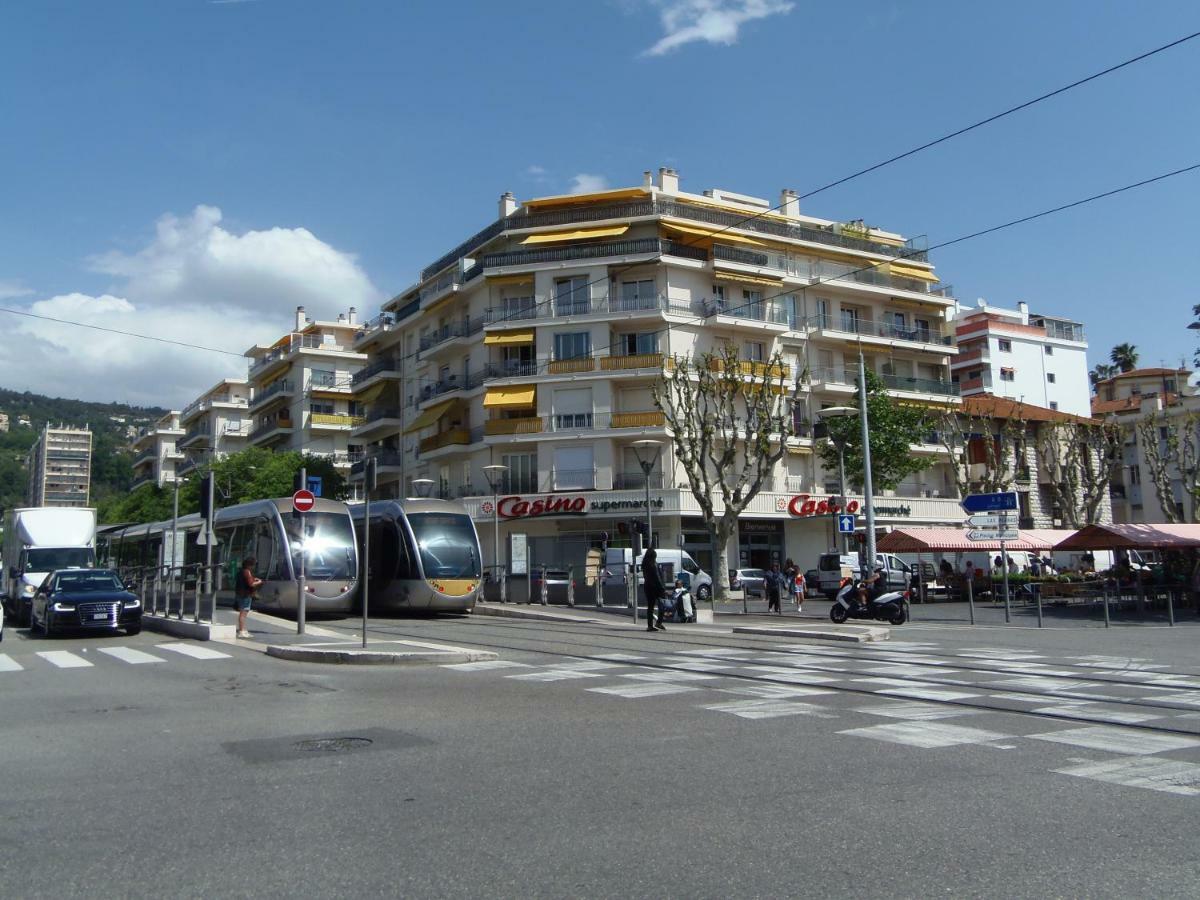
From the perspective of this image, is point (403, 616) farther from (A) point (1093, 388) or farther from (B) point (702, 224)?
(A) point (1093, 388)

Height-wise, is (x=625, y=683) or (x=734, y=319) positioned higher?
(x=734, y=319)

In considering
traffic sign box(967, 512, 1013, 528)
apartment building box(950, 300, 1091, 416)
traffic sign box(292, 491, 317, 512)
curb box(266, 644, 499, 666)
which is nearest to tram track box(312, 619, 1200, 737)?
curb box(266, 644, 499, 666)

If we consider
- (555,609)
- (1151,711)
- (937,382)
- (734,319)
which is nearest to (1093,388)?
(937,382)

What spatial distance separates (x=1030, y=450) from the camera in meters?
62.4

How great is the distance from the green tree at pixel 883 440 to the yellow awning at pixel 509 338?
15.4 meters

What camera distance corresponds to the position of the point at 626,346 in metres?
50.1

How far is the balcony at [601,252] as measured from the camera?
163 feet

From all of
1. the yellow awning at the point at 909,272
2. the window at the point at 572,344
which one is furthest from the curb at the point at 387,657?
the yellow awning at the point at 909,272

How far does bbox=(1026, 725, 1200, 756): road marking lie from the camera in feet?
25.7

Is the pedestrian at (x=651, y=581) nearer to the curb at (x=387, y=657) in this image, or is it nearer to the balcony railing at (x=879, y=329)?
the curb at (x=387, y=657)

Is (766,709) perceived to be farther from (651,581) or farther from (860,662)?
(651,581)

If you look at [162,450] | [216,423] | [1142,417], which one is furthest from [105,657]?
[162,450]

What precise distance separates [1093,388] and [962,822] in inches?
3542

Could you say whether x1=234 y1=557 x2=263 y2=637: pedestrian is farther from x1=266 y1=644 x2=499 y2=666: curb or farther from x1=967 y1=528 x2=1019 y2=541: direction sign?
x1=967 y1=528 x2=1019 y2=541: direction sign
